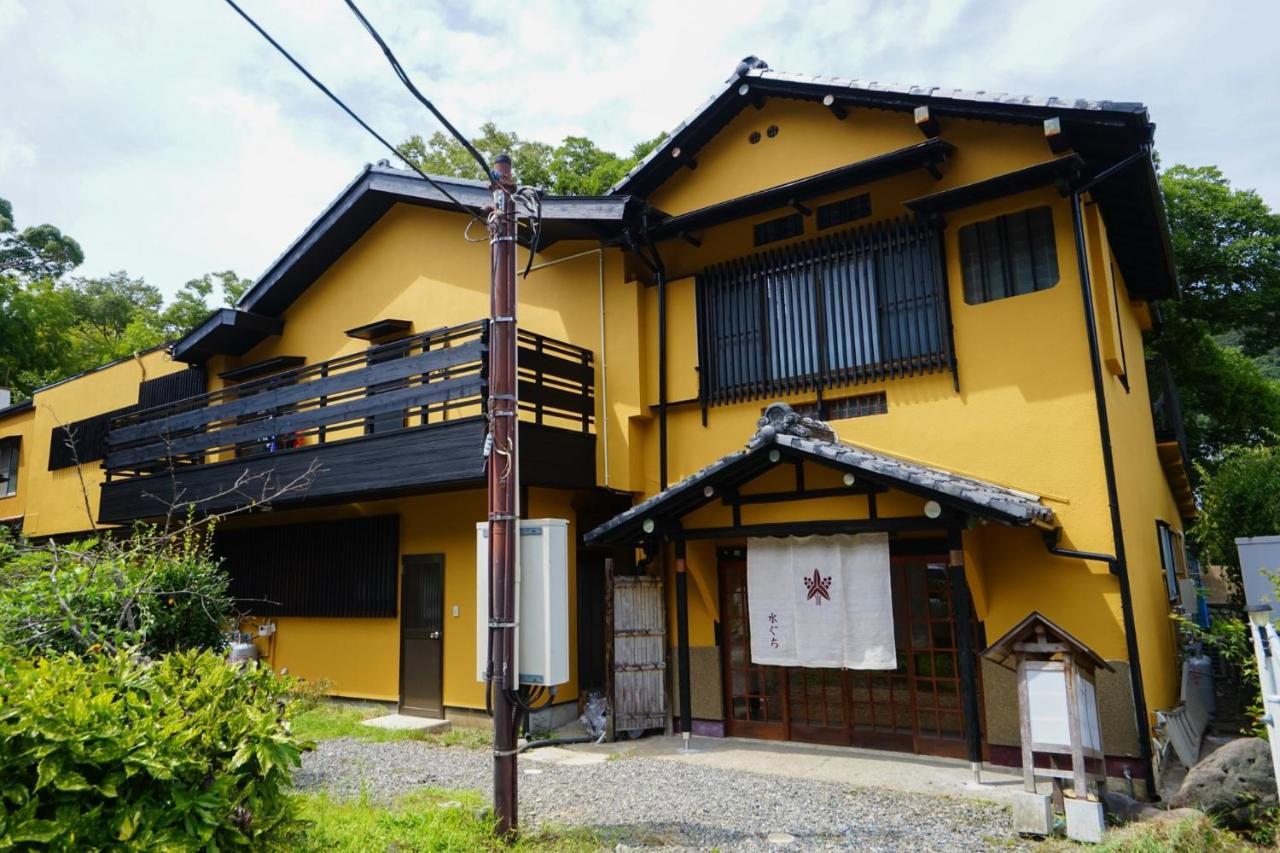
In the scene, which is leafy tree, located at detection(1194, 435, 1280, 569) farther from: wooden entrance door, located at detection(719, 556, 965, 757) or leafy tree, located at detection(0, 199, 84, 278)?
leafy tree, located at detection(0, 199, 84, 278)

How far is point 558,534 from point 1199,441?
76.1 ft

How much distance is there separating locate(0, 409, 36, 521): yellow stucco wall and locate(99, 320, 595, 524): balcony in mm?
9177

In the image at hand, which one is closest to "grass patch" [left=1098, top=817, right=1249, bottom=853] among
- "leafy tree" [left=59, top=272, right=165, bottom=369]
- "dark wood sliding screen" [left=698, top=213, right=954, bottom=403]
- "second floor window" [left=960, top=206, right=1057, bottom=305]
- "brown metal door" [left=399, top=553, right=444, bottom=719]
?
"dark wood sliding screen" [left=698, top=213, right=954, bottom=403]

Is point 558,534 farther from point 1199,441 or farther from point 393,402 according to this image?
point 1199,441

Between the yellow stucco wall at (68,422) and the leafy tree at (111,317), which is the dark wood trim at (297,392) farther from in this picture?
the leafy tree at (111,317)

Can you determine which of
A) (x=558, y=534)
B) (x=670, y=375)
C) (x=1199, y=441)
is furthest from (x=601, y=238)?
(x=1199, y=441)

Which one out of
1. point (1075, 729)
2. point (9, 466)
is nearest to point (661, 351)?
point (1075, 729)

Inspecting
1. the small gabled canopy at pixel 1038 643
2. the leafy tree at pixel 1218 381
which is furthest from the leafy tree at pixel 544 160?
the small gabled canopy at pixel 1038 643

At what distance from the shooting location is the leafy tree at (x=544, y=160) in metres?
24.0

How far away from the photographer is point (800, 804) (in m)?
6.90

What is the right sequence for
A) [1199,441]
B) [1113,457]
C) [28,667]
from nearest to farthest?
[28,667] < [1113,457] < [1199,441]

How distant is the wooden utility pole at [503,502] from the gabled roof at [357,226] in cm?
436

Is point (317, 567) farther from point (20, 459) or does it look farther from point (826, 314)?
point (20, 459)

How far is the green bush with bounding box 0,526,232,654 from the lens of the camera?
20.5ft
